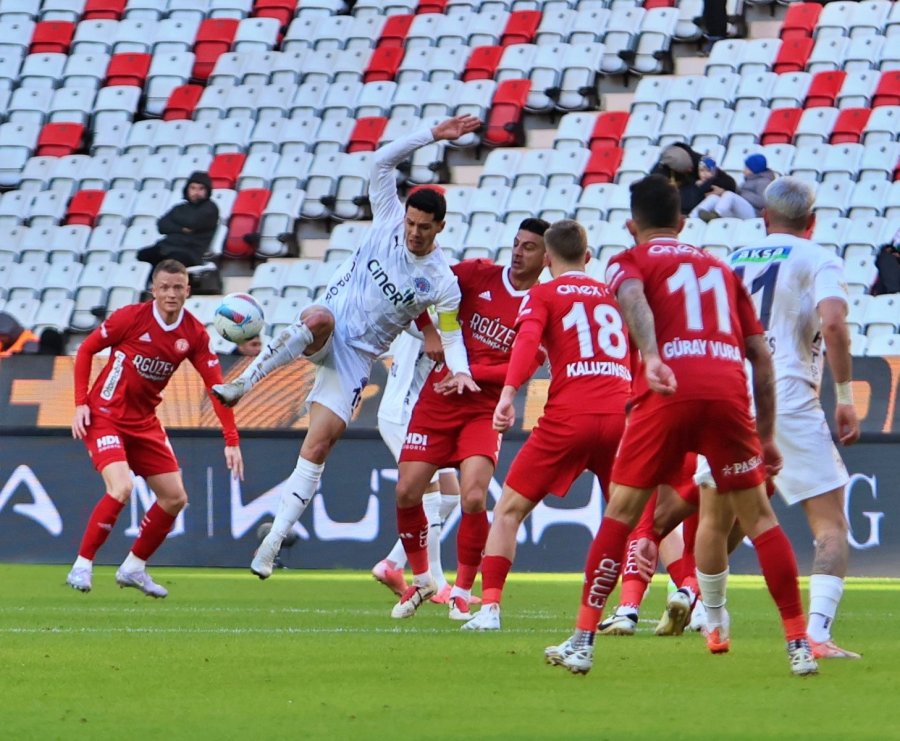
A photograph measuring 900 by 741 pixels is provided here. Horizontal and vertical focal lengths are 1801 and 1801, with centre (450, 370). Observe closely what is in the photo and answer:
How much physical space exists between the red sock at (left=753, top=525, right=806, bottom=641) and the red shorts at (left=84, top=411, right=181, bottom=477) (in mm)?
6000

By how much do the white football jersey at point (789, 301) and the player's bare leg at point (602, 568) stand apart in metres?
1.17

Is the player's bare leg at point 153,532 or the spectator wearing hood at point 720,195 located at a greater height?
the spectator wearing hood at point 720,195

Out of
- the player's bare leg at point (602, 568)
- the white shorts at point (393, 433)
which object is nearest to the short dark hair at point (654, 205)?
the player's bare leg at point (602, 568)

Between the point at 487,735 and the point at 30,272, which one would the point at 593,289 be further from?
the point at 30,272

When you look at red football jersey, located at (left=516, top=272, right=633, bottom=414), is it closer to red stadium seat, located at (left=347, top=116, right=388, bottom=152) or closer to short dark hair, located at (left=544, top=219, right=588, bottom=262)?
short dark hair, located at (left=544, top=219, right=588, bottom=262)

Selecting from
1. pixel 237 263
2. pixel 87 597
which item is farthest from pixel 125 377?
pixel 237 263

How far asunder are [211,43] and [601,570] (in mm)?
21007

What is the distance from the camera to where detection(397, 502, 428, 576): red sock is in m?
10.1

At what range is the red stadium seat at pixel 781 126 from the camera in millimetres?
21281

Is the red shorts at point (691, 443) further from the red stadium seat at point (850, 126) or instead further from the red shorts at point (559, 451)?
the red stadium seat at point (850, 126)

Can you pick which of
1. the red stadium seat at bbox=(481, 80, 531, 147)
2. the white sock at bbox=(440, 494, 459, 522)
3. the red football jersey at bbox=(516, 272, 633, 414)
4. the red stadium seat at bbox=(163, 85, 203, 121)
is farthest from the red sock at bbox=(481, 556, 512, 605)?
the red stadium seat at bbox=(163, 85, 203, 121)

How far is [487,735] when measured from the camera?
525cm

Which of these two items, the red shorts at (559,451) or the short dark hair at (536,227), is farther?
the short dark hair at (536,227)

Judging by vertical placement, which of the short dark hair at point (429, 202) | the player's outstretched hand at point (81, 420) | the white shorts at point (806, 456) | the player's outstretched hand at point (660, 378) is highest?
the short dark hair at point (429, 202)
